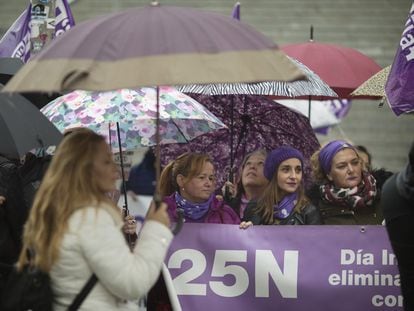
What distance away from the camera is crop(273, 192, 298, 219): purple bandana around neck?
6.90 m

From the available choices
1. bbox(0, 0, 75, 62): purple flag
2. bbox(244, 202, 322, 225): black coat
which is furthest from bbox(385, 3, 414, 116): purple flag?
bbox(0, 0, 75, 62): purple flag

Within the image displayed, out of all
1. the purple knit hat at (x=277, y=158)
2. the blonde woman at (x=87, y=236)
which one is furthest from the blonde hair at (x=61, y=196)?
the purple knit hat at (x=277, y=158)

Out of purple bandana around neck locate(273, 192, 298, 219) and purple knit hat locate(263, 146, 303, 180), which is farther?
purple knit hat locate(263, 146, 303, 180)

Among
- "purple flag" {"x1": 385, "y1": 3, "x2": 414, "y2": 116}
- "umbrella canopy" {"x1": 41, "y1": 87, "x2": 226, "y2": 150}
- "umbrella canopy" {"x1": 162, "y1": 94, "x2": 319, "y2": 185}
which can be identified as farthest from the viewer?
"umbrella canopy" {"x1": 162, "y1": 94, "x2": 319, "y2": 185}

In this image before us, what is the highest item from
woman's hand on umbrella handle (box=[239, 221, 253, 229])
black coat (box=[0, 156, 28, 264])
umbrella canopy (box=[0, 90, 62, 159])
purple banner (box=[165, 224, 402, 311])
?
umbrella canopy (box=[0, 90, 62, 159])

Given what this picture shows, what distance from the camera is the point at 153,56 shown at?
14.5 ft

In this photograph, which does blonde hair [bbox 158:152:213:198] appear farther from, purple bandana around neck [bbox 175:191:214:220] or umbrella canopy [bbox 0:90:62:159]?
umbrella canopy [bbox 0:90:62:159]

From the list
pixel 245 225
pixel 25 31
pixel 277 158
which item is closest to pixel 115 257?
pixel 245 225

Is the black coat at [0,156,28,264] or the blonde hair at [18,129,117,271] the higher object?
the blonde hair at [18,129,117,271]

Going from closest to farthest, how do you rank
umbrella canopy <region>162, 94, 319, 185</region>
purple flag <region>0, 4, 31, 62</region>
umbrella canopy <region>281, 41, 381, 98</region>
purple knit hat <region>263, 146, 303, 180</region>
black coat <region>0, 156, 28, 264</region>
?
1. black coat <region>0, 156, 28, 264</region>
2. purple knit hat <region>263, 146, 303, 180</region>
3. purple flag <region>0, 4, 31, 62</region>
4. umbrella canopy <region>162, 94, 319, 185</region>
5. umbrella canopy <region>281, 41, 381, 98</region>

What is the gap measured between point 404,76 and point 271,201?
1.25 meters

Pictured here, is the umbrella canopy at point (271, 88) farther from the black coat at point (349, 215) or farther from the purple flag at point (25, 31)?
the purple flag at point (25, 31)

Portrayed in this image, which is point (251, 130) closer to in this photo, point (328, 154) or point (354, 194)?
point (328, 154)

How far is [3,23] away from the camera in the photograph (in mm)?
16359
